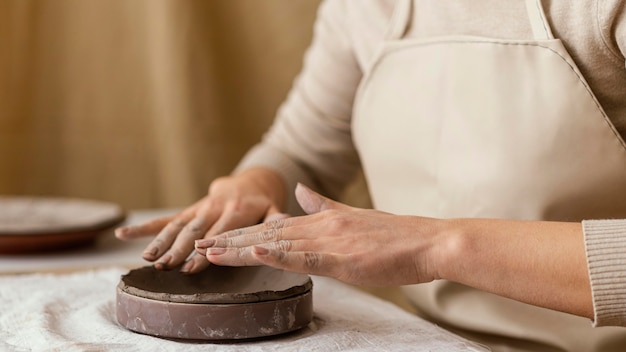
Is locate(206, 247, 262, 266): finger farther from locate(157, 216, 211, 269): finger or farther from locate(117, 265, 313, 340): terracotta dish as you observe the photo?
locate(157, 216, 211, 269): finger

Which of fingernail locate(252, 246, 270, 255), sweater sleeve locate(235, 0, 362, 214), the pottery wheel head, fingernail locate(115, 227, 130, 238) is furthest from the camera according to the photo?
sweater sleeve locate(235, 0, 362, 214)

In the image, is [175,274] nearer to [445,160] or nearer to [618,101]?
[445,160]

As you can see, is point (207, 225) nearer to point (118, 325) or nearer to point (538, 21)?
point (118, 325)

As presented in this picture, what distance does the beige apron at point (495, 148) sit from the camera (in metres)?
0.96

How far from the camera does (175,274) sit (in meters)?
0.99

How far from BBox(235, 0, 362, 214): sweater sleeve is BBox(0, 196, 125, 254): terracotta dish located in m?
0.30

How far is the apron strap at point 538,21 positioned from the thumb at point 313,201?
33cm

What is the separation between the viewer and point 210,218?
3.68 feet

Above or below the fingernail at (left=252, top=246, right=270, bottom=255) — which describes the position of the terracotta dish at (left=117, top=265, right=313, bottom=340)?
below

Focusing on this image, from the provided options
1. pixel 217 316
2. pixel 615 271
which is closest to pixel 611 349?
pixel 615 271

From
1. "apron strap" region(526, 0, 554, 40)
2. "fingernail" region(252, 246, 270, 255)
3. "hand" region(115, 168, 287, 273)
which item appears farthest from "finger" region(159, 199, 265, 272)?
"apron strap" region(526, 0, 554, 40)

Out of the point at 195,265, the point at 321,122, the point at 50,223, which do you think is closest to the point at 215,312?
the point at 195,265

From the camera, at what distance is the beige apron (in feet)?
3.14

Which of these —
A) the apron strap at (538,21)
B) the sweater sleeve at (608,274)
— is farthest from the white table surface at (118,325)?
the apron strap at (538,21)
